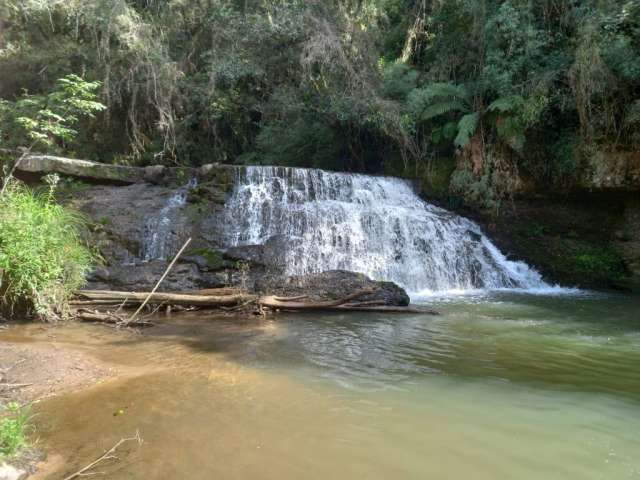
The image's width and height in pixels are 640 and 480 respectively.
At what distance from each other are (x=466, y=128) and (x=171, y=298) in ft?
26.8

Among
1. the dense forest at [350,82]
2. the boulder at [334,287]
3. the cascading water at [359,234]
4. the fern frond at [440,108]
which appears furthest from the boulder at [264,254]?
the fern frond at [440,108]

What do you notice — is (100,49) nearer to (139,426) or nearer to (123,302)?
(123,302)

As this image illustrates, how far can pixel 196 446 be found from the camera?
2904 mm

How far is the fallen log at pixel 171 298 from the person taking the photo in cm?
722

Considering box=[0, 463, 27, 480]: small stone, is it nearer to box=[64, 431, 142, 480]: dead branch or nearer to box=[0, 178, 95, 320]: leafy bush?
box=[64, 431, 142, 480]: dead branch

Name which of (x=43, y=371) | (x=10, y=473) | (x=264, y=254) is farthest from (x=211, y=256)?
(x=10, y=473)

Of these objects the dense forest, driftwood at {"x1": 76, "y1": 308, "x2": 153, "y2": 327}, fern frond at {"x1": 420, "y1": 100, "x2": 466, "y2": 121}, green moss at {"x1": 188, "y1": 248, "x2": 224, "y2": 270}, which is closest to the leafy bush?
driftwood at {"x1": 76, "y1": 308, "x2": 153, "y2": 327}

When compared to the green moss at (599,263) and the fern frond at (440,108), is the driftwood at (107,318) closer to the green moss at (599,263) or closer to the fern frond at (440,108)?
the fern frond at (440,108)

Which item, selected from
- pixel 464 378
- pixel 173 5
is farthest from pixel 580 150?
pixel 173 5

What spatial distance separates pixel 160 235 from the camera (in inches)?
409

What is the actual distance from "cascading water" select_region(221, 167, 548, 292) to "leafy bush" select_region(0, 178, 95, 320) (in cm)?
434

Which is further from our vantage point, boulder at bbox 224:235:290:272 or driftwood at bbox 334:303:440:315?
boulder at bbox 224:235:290:272

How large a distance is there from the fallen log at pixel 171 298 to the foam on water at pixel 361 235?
95.7 inches

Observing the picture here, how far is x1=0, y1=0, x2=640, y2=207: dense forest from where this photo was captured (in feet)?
34.3
